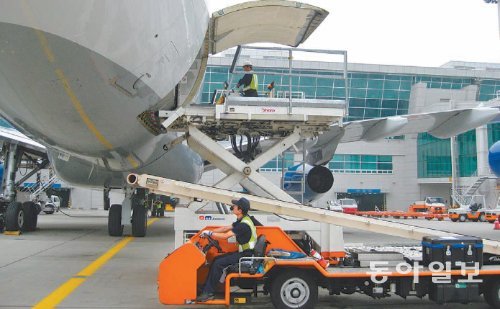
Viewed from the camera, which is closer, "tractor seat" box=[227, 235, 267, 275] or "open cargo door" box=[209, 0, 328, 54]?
"tractor seat" box=[227, 235, 267, 275]

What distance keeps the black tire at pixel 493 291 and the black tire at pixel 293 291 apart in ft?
6.77

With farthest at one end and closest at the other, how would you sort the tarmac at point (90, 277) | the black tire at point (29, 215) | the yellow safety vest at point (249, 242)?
the black tire at point (29, 215)
the tarmac at point (90, 277)
the yellow safety vest at point (249, 242)

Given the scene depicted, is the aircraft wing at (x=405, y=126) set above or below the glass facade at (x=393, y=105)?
below

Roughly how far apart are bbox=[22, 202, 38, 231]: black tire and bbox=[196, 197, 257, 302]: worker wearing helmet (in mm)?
11487

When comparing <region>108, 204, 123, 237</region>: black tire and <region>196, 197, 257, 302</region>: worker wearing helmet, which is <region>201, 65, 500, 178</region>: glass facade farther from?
<region>196, 197, 257, 302</region>: worker wearing helmet

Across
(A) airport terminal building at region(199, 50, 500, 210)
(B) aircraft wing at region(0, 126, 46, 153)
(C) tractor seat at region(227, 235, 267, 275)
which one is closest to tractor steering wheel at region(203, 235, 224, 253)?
(C) tractor seat at region(227, 235, 267, 275)

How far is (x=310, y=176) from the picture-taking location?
11.5 metres

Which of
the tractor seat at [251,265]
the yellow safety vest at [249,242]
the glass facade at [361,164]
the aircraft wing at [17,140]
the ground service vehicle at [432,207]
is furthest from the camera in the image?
the glass facade at [361,164]

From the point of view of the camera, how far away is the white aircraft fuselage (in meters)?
4.84

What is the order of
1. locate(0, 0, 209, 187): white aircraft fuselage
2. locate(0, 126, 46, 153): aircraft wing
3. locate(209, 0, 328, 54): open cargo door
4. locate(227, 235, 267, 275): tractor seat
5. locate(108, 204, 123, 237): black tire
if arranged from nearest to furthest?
locate(0, 0, 209, 187): white aircraft fuselage
locate(227, 235, 267, 275): tractor seat
locate(209, 0, 328, 54): open cargo door
locate(108, 204, 123, 237): black tire
locate(0, 126, 46, 153): aircraft wing

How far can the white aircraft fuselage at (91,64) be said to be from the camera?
4.84 meters

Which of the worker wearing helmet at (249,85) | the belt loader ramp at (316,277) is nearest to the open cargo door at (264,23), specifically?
the worker wearing helmet at (249,85)

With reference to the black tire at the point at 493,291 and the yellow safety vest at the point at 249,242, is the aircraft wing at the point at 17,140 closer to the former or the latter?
the yellow safety vest at the point at 249,242

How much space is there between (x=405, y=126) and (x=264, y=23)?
563 centimetres
